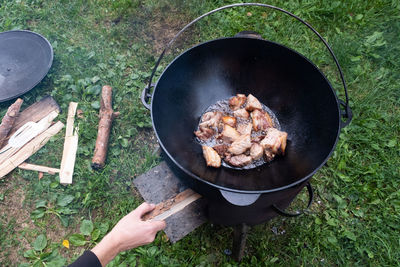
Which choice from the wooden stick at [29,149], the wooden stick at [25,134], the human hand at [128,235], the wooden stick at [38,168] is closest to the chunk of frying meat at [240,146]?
the human hand at [128,235]

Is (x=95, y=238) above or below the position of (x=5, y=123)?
below

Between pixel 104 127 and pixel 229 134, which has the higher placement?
pixel 229 134

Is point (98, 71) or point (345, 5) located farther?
point (345, 5)

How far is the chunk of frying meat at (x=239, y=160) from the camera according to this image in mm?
2469

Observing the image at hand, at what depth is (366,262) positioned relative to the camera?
2.75 meters

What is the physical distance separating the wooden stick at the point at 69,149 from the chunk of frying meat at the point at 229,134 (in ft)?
6.35

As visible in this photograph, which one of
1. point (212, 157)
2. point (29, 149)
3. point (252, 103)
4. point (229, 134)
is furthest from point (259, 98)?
point (29, 149)

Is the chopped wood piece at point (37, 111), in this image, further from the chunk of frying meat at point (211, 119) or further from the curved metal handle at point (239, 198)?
the curved metal handle at point (239, 198)

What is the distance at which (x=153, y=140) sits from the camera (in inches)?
139

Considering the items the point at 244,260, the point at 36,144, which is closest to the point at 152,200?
the point at 244,260

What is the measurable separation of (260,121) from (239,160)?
1.66 feet

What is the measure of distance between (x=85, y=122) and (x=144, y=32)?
185 cm

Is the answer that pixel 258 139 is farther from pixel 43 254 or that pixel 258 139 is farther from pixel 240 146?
pixel 43 254

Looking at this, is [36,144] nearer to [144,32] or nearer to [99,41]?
[99,41]
